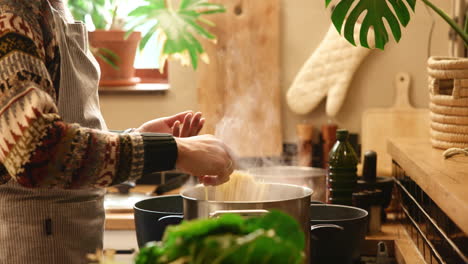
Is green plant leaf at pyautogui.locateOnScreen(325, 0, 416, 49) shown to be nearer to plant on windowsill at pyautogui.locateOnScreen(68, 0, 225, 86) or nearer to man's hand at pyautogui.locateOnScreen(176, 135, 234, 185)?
man's hand at pyautogui.locateOnScreen(176, 135, 234, 185)

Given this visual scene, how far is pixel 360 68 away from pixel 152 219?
5.70 ft

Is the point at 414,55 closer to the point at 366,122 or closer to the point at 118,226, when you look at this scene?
the point at 366,122

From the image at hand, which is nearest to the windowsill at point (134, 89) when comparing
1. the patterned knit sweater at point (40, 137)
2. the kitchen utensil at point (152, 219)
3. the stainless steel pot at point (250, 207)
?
the kitchen utensil at point (152, 219)

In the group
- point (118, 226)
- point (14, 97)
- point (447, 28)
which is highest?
point (447, 28)

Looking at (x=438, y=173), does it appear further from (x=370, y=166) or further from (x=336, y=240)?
(x=370, y=166)

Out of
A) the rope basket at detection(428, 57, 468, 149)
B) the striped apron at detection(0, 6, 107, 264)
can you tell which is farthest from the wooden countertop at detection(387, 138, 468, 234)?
the striped apron at detection(0, 6, 107, 264)

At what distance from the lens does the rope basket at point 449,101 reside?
1.83 metres

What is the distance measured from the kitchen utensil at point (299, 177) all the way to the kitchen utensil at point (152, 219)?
296mm

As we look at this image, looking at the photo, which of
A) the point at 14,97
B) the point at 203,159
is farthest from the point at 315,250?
the point at 14,97

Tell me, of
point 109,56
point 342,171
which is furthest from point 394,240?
point 109,56

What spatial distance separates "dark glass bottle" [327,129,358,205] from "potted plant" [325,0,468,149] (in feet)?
0.80

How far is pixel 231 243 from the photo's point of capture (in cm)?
74

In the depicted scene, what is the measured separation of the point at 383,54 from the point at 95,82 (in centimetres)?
181

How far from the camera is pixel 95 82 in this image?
158 cm
